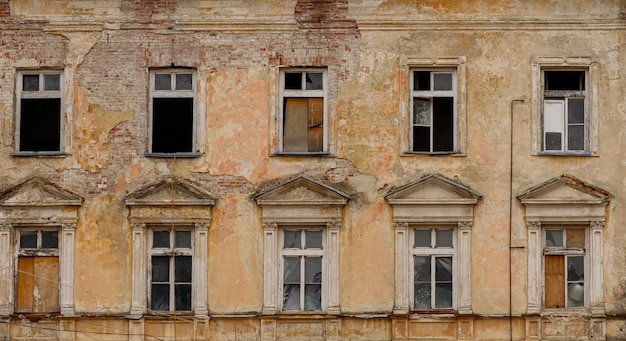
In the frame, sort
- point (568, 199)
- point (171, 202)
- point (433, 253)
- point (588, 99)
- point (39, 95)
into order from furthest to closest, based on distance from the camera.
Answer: point (39, 95), point (588, 99), point (433, 253), point (171, 202), point (568, 199)

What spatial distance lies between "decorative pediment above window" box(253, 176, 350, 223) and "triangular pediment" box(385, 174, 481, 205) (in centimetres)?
87

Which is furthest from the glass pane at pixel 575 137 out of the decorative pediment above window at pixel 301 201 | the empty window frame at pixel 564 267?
the decorative pediment above window at pixel 301 201

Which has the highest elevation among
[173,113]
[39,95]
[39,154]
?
[39,95]

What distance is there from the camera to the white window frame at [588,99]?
1989 cm

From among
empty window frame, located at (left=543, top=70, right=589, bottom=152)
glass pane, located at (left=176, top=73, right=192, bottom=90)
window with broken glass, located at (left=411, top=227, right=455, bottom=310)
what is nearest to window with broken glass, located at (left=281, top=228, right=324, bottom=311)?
window with broken glass, located at (left=411, top=227, right=455, bottom=310)

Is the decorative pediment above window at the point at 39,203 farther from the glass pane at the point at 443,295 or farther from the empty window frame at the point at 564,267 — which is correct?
the empty window frame at the point at 564,267

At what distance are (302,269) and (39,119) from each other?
201 inches

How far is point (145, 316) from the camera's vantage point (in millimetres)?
19844

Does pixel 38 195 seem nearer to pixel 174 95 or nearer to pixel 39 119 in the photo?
pixel 39 119

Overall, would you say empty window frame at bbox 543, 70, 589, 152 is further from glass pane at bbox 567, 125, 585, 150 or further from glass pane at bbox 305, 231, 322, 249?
glass pane at bbox 305, 231, 322, 249

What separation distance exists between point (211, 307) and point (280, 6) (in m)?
5.17

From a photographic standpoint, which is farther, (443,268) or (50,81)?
(50,81)

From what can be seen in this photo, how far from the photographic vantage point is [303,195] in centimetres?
1978

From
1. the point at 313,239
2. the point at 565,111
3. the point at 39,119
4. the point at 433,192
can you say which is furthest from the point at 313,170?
the point at 39,119
